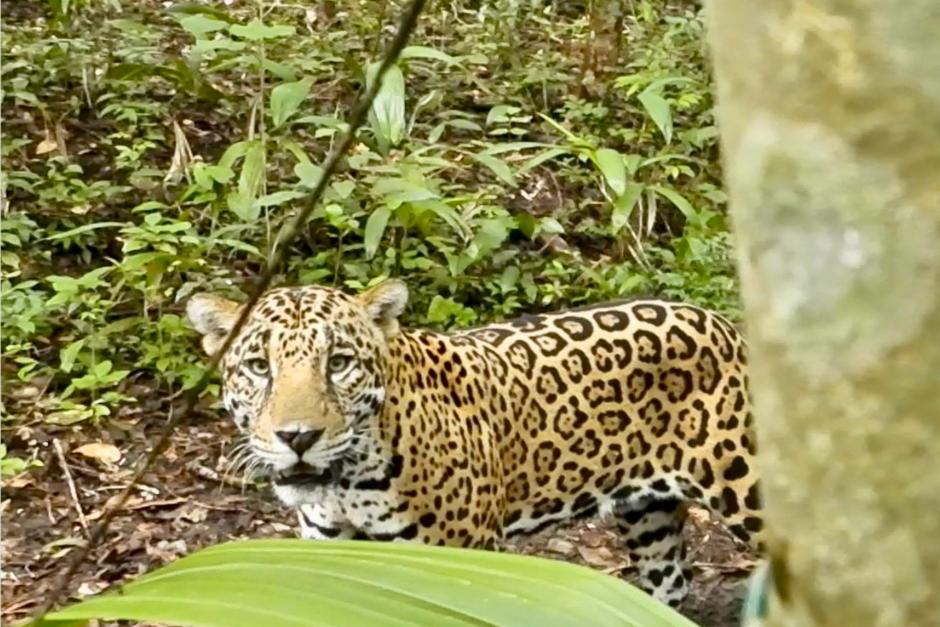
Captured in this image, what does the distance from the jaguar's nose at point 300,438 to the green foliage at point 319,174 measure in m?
1.59

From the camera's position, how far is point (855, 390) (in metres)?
0.65

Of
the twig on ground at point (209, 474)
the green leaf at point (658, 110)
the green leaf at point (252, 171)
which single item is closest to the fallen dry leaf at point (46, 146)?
the green leaf at point (252, 171)

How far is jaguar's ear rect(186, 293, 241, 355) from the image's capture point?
4.07 m

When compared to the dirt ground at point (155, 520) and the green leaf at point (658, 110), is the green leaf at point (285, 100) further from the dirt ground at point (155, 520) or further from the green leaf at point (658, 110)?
the green leaf at point (658, 110)

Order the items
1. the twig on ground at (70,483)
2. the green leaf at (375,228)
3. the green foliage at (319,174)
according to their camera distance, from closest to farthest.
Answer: the twig on ground at (70,483) → the green leaf at (375,228) → the green foliage at (319,174)

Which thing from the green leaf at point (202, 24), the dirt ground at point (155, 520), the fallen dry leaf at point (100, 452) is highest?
the green leaf at point (202, 24)

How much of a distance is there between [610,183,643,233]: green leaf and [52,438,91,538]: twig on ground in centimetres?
196

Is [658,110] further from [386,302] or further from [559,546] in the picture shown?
[386,302]

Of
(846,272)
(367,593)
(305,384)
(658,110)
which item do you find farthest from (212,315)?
(846,272)

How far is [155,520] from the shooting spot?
191 inches

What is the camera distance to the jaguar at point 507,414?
3863 mm

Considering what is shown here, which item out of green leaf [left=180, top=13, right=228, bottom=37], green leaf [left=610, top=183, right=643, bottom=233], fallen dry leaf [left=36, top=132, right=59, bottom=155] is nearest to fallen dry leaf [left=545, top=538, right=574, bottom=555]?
green leaf [left=610, top=183, right=643, bottom=233]

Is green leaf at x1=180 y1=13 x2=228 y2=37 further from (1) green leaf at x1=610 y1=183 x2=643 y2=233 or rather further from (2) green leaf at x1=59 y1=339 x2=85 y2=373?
(1) green leaf at x1=610 y1=183 x2=643 y2=233

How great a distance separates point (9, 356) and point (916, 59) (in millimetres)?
4932
